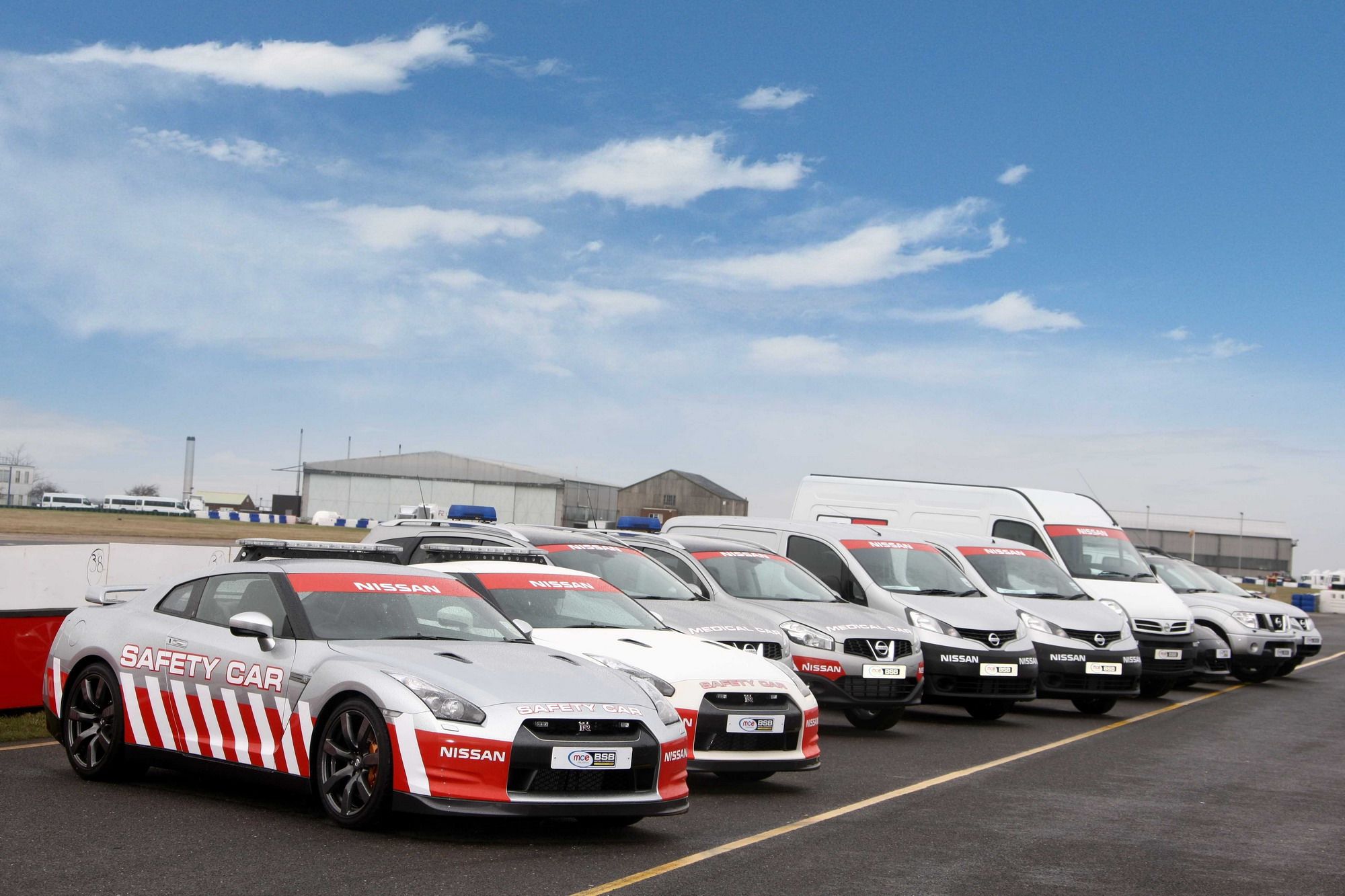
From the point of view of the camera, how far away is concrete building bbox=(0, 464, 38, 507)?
390 ft

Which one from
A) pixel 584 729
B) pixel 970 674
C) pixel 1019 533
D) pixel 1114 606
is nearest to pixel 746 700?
pixel 584 729

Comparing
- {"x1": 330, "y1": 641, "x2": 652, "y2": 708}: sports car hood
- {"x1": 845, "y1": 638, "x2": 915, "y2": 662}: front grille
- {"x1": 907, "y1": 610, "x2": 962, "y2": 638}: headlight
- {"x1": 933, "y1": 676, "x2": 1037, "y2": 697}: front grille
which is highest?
{"x1": 330, "y1": 641, "x2": 652, "y2": 708}: sports car hood

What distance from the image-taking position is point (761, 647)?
38.0 feet

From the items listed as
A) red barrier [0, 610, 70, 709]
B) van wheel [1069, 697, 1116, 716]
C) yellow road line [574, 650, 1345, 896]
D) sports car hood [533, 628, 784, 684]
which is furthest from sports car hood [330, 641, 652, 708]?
van wheel [1069, 697, 1116, 716]

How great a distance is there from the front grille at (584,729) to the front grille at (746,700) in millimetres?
1829

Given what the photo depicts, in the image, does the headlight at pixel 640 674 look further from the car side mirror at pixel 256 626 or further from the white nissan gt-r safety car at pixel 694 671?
the car side mirror at pixel 256 626

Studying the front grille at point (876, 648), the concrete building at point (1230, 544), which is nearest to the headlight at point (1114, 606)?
the front grille at point (876, 648)

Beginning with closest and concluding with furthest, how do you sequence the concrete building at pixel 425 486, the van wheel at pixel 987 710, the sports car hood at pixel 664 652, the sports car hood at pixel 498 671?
the sports car hood at pixel 498 671 < the sports car hood at pixel 664 652 < the van wheel at pixel 987 710 < the concrete building at pixel 425 486

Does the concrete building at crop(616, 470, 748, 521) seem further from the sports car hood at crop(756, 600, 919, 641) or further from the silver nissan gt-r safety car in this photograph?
the silver nissan gt-r safety car

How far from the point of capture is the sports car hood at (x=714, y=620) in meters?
11.5

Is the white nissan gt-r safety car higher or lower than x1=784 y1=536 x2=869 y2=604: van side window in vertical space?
lower

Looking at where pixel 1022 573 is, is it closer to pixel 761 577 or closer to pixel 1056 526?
pixel 1056 526

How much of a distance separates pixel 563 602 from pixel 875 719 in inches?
172

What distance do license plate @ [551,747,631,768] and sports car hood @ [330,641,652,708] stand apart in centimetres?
26
